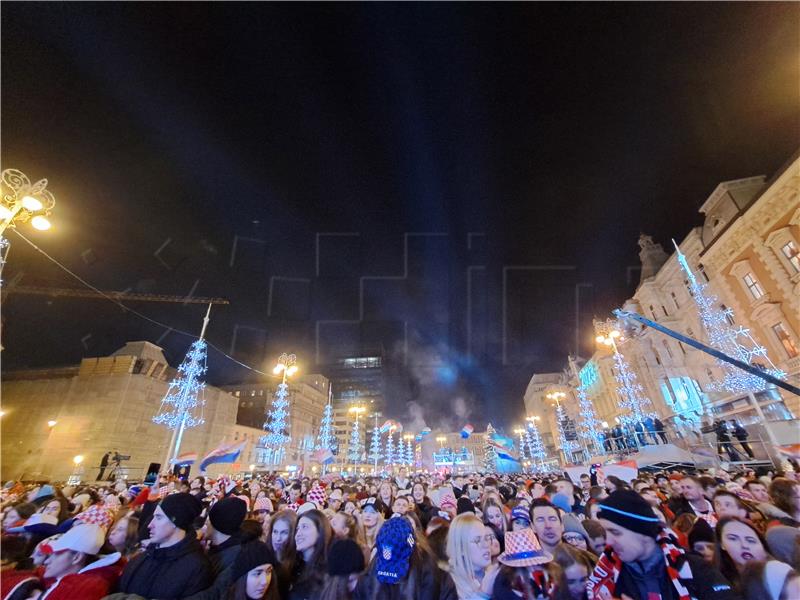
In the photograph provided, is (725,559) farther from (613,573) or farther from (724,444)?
(724,444)

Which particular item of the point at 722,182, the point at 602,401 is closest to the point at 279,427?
the point at 722,182

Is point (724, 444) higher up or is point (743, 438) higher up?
point (743, 438)

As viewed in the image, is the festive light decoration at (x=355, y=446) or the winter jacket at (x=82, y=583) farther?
the festive light decoration at (x=355, y=446)

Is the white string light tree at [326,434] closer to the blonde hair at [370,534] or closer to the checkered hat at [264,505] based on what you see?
the checkered hat at [264,505]

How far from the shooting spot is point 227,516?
4273mm

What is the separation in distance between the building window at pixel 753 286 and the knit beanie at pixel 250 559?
3032 cm

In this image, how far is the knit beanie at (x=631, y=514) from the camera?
8.56 ft

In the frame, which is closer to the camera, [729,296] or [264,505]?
[264,505]

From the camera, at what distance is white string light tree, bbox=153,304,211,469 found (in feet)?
80.5

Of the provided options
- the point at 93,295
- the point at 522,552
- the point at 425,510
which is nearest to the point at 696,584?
the point at 522,552

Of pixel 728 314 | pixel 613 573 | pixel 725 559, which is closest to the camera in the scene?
pixel 613 573

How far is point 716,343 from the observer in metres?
21.0

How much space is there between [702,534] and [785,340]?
24717 mm

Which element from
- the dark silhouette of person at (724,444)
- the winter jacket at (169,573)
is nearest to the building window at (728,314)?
the dark silhouette of person at (724,444)
